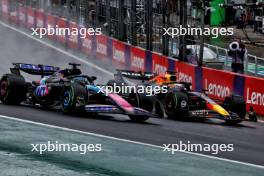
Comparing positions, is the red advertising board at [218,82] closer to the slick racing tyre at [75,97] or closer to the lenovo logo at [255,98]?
the lenovo logo at [255,98]

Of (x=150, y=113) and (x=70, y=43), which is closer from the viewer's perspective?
(x=150, y=113)

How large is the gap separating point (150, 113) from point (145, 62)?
1141 cm

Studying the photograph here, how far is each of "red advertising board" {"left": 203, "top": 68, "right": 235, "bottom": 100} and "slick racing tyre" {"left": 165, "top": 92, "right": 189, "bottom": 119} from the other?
13.5 feet

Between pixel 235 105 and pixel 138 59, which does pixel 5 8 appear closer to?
pixel 138 59

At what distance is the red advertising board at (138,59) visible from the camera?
2516 centimetres

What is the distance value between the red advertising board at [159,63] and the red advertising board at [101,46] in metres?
4.69

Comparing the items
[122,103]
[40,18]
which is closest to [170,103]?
[122,103]

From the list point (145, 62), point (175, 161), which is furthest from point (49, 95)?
point (145, 62)

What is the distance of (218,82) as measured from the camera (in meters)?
19.0

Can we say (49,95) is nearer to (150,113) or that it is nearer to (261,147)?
(150,113)

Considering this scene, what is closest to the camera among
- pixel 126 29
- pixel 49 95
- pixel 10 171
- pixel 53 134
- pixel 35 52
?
pixel 10 171

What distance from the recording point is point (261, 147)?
11.3m

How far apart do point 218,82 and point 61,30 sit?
16206 mm

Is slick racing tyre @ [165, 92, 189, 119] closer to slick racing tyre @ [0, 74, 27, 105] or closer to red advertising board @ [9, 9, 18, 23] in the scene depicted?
slick racing tyre @ [0, 74, 27, 105]
